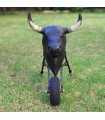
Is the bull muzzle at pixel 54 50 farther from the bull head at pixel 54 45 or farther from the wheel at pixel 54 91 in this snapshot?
the wheel at pixel 54 91

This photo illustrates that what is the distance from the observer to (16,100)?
5.58m

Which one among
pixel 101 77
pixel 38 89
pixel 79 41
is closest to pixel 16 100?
pixel 38 89

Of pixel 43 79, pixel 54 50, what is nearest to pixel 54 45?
pixel 54 50

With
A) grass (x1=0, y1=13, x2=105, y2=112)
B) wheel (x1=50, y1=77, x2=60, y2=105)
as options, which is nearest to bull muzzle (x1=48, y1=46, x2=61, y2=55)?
wheel (x1=50, y1=77, x2=60, y2=105)

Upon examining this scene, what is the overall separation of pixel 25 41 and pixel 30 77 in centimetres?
523

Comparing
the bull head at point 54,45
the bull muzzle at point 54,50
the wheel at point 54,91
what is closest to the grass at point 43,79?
the wheel at point 54,91

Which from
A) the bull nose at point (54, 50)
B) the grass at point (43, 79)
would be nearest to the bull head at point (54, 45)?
the bull nose at point (54, 50)

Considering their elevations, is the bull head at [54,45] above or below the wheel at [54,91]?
above

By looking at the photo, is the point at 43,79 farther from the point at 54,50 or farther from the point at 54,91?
the point at 54,50

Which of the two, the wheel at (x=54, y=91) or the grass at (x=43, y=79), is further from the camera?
the grass at (x=43, y=79)

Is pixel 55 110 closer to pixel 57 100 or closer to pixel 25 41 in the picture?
pixel 57 100

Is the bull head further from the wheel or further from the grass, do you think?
Result: the grass

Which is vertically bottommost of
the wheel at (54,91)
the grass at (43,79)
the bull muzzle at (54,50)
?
the grass at (43,79)

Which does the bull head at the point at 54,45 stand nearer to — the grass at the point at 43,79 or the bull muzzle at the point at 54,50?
the bull muzzle at the point at 54,50
